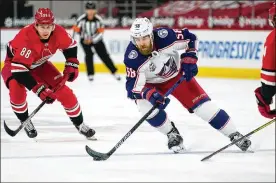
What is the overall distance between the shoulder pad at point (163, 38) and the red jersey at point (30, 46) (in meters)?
0.78

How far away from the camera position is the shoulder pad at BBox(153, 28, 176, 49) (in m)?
4.07

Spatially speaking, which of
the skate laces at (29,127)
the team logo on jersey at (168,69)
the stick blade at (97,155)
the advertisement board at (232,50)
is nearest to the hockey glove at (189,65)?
the team logo on jersey at (168,69)

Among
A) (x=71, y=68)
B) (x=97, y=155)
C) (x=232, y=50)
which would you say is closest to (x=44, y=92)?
(x=71, y=68)

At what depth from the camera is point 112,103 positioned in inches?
273

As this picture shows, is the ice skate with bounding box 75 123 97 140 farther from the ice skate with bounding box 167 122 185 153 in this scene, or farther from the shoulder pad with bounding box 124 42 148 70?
the shoulder pad with bounding box 124 42 148 70

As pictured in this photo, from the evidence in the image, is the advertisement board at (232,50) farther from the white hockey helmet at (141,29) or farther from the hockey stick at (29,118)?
the white hockey helmet at (141,29)

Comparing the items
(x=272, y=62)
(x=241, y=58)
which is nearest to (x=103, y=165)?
(x=272, y=62)

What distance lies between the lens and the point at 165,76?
420 cm

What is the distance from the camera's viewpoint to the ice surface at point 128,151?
3596mm

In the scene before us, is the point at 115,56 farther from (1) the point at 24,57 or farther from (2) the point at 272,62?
(2) the point at 272,62

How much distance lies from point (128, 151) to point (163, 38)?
731 millimetres

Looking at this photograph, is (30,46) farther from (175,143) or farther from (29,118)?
(175,143)

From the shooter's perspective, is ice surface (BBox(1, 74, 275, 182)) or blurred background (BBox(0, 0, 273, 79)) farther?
blurred background (BBox(0, 0, 273, 79))

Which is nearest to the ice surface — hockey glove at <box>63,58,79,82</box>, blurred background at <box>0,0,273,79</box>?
hockey glove at <box>63,58,79,82</box>
